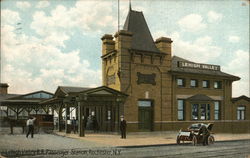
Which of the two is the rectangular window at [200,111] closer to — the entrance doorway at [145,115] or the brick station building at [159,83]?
the brick station building at [159,83]

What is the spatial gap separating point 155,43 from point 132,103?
6.21 m

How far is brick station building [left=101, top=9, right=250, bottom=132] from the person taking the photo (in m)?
27.4

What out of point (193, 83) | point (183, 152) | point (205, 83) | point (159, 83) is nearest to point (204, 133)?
point (183, 152)

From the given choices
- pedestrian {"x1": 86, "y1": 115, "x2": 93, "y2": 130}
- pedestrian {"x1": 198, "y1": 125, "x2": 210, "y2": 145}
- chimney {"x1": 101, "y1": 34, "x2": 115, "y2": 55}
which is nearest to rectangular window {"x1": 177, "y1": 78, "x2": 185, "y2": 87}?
chimney {"x1": 101, "y1": 34, "x2": 115, "y2": 55}

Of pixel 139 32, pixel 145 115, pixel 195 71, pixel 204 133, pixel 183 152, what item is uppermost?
pixel 139 32

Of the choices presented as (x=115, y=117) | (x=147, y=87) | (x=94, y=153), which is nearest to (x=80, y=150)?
(x=94, y=153)

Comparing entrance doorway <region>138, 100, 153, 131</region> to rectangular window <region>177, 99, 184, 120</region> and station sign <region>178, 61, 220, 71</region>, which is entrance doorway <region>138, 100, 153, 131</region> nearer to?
rectangular window <region>177, 99, 184, 120</region>

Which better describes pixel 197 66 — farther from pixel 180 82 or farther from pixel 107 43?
pixel 107 43

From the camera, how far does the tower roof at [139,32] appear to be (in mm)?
28592

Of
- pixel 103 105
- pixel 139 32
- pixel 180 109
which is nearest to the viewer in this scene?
pixel 103 105

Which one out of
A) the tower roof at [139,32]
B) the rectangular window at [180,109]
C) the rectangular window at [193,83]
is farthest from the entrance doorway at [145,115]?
the rectangular window at [193,83]

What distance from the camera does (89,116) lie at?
3164 cm

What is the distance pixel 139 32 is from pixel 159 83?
495 centimetres

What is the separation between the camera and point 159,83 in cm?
2914
